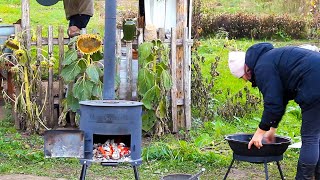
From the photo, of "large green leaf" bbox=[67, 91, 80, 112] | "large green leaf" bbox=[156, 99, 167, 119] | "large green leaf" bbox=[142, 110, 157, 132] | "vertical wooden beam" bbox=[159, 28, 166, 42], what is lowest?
"large green leaf" bbox=[142, 110, 157, 132]

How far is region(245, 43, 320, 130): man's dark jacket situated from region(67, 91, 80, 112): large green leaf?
3120 millimetres

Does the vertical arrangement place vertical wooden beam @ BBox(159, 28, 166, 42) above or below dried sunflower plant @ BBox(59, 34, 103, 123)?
above

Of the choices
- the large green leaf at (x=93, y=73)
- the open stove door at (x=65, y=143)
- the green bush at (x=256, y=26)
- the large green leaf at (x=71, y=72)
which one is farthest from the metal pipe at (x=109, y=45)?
the green bush at (x=256, y=26)

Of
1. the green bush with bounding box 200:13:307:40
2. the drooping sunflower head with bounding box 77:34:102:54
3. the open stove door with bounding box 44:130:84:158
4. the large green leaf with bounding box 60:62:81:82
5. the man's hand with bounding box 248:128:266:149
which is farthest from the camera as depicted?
the green bush with bounding box 200:13:307:40

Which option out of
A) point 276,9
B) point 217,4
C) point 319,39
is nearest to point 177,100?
point 319,39

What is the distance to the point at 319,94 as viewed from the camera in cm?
579

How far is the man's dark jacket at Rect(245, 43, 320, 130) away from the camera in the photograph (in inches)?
225

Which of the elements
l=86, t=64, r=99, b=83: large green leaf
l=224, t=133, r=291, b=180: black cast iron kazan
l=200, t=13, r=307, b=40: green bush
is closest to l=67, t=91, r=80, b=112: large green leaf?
l=86, t=64, r=99, b=83: large green leaf

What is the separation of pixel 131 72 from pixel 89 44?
790 mm

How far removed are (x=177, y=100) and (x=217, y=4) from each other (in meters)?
14.2

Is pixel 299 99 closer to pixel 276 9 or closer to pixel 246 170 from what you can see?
pixel 246 170

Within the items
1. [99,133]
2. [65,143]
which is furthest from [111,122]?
[65,143]

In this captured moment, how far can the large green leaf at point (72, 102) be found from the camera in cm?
845

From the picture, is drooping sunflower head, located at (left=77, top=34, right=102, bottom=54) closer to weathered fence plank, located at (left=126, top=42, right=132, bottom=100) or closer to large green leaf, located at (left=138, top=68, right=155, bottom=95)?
weathered fence plank, located at (left=126, top=42, right=132, bottom=100)
